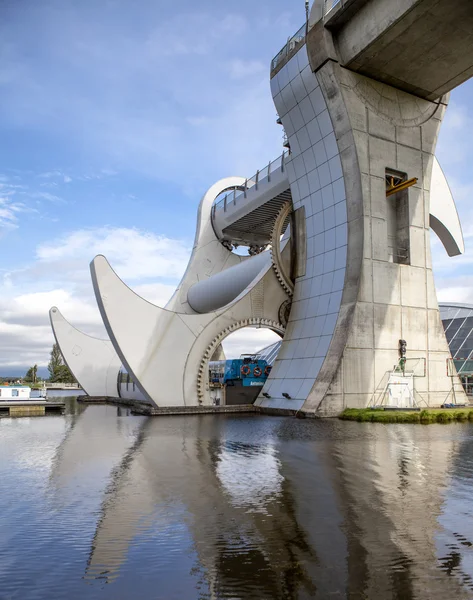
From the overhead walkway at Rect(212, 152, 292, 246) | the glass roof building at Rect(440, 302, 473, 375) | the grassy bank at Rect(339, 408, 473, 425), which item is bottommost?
the grassy bank at Rect(339, 408, 473, 425)

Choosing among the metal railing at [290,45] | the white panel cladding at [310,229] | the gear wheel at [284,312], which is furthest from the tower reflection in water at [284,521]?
the metal railing at [290,45]

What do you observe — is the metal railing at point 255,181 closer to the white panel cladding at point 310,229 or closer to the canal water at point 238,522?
the white panel cladding at point 310,229

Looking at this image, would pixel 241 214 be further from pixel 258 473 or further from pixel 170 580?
pixel 170 580

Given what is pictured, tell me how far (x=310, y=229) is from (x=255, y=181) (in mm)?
9561

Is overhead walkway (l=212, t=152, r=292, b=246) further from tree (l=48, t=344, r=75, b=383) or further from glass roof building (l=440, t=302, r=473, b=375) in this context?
tree (l=48, t=344, r=75, b=383)

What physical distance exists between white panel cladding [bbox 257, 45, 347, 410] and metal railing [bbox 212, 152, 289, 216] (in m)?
2.32

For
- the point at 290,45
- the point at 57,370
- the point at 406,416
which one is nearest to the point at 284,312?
the point at 406,416

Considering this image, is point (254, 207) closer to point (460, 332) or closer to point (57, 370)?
point (460, 332)

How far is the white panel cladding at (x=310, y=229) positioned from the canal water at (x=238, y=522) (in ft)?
33.0

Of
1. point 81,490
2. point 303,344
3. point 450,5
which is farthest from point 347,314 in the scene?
point 81,490

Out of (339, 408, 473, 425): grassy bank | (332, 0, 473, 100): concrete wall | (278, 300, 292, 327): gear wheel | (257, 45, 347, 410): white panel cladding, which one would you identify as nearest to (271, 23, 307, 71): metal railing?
(257, 45, 347, 410): white panel cladding

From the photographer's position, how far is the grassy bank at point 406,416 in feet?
63.2

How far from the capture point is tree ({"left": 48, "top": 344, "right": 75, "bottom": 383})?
102250mm

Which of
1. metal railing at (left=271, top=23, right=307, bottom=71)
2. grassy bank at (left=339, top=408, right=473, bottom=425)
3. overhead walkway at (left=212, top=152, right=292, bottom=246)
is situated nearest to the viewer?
grassy bank at (left=339, top=408, right=473, bottom=425)
